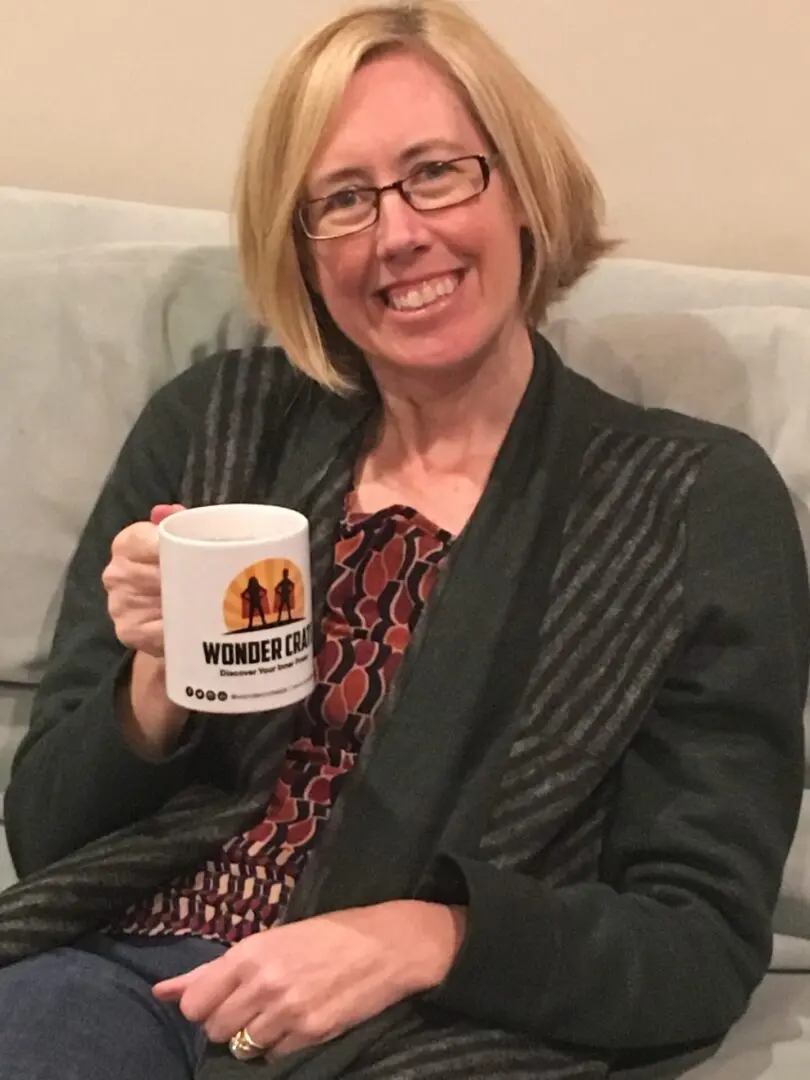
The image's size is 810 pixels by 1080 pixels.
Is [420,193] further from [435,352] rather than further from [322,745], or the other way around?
[322,745]

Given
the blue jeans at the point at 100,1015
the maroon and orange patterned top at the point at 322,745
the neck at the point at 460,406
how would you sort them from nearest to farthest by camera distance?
the blue jeans at the point at 100,1015, the maroon and orange patterned top at the point at 322,745, the neck at the point at 460,406

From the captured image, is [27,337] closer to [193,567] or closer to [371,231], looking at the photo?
[371,231]

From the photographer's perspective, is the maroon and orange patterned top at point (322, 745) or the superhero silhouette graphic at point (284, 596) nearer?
the superhero silhouette graphic at point (284, 596)

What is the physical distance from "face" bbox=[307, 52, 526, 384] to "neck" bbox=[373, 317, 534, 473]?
0.04 m

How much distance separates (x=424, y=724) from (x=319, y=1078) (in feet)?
0.96

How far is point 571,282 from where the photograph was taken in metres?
1.34

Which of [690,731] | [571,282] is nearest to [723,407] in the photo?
[571,282]

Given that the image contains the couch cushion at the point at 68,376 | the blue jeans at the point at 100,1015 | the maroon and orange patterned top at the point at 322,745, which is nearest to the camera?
the blue jeans at the point at 100,1015

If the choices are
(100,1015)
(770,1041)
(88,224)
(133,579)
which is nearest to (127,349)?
(88,224)

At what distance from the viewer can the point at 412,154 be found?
117cm

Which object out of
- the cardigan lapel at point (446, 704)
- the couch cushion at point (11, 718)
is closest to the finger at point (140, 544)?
the cardigan lapel at point (446, 704)

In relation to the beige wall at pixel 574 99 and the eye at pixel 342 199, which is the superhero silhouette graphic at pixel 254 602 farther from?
the beige wall at pixel 574 99

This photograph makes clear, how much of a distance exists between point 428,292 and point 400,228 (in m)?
0.06

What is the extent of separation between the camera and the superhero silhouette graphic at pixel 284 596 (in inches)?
35.7
